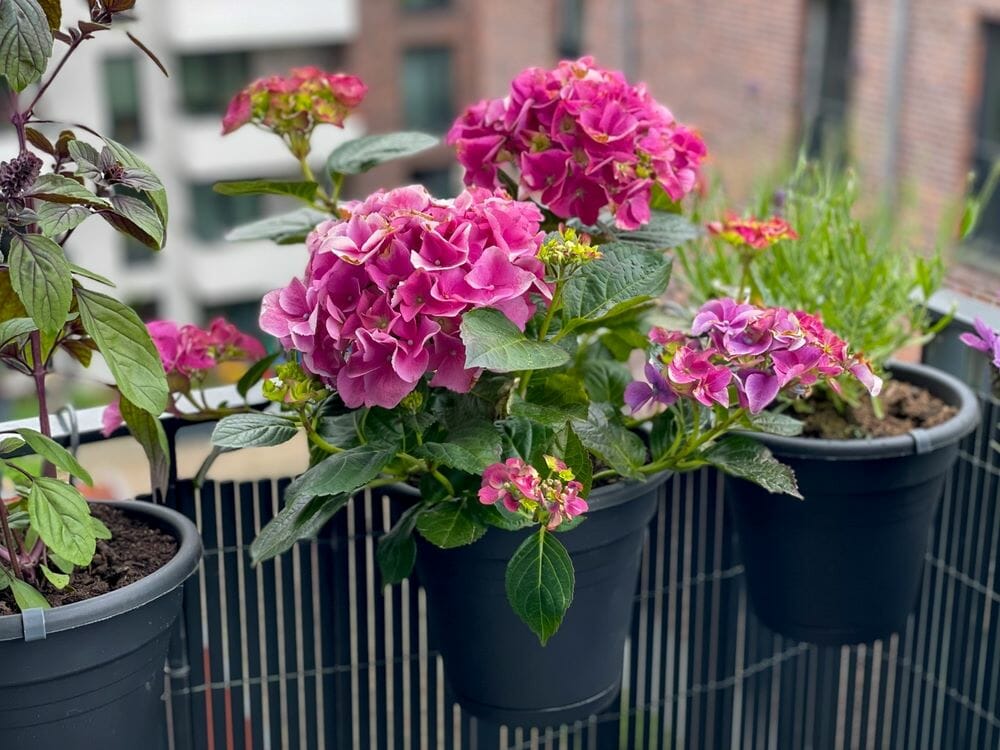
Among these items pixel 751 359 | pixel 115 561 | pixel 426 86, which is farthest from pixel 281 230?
pixel 426 86

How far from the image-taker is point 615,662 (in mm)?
1188

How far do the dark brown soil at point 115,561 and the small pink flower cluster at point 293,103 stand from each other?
359 mm

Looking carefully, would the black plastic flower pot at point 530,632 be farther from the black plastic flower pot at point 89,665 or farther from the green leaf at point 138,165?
the green leaf at point 138,165

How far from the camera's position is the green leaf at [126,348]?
0.92 metres

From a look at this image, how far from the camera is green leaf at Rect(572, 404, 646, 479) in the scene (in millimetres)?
1057

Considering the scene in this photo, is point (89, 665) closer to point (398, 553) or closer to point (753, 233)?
point (398, 553)

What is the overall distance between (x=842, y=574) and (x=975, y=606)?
219mm

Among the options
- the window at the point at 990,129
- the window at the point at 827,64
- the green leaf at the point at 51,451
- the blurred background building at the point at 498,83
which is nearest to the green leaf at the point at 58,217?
the green leaf at the point at 51,451

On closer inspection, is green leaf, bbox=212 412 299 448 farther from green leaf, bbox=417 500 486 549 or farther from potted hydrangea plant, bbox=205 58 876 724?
green leaf, bbox=417 500 486 549

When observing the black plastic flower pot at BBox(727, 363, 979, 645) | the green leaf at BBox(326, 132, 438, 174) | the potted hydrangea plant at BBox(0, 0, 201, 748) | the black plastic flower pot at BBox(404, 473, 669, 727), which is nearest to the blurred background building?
the black plastic flower pot at BBox(727, 363, 979, 645)

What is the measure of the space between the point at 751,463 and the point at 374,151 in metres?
0.45

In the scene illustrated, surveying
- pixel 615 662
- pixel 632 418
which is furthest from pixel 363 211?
pixel 615 662

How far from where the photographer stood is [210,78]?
44.1ft

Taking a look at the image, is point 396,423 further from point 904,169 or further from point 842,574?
point 904,169
